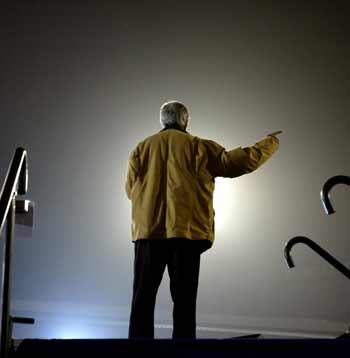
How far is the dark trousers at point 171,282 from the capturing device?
2.40 meters

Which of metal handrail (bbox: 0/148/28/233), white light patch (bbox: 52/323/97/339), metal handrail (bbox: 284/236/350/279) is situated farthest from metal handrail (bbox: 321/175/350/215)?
white light patch (bbox: 52/323/97/339)

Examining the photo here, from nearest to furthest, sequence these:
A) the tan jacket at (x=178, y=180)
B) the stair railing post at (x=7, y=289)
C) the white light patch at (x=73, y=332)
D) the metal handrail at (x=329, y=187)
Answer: the stair railing post at (x=7, y=289), the metal handrail at (x=329, y=187), the tan jacket at (x=178, y=180), the white light patch at (x=73, y=332)

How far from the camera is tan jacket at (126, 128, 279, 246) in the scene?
2.50m

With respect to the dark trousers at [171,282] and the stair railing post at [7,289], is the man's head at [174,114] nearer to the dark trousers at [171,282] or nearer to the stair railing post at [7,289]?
the dark trousers at [171,282]

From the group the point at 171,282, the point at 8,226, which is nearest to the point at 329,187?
the point at 171,282

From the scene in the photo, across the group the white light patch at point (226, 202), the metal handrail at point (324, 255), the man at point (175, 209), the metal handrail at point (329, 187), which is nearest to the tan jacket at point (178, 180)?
the man at point (175, 209)

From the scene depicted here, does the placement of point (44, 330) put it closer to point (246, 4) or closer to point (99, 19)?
point (99, 19)

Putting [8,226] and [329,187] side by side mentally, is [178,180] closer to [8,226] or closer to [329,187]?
[329,187]

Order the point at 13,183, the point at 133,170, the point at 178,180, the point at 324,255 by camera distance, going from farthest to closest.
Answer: the point at 133,170 → the point at 178,180 → the point at 324,255 → the point at 13,183

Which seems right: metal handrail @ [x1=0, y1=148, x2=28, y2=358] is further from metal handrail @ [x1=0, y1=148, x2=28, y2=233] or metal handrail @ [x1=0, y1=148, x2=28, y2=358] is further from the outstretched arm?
the outstretched arm

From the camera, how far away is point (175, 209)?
2.49 meters

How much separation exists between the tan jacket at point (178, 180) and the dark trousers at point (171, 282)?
6 centimetres

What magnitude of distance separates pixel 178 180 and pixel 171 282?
1.40ft

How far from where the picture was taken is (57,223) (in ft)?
11.5
